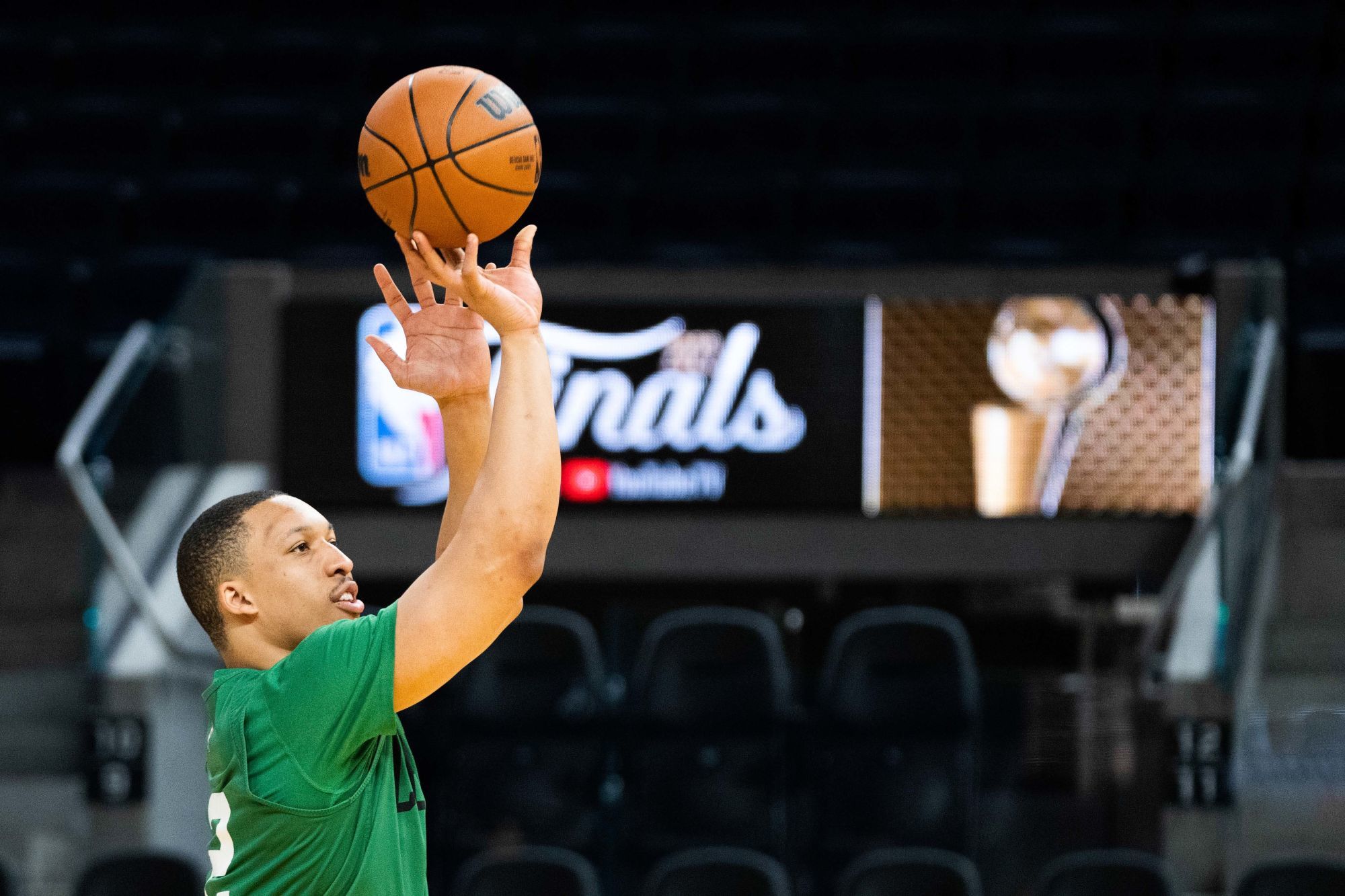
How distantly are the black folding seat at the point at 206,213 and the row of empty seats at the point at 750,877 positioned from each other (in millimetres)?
4503

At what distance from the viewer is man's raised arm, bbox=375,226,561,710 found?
2248mm

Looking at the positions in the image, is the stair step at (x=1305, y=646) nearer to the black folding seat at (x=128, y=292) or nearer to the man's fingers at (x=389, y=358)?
the man's fingers at (x=389, y=358)

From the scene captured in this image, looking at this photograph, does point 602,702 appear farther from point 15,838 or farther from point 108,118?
point 108,118

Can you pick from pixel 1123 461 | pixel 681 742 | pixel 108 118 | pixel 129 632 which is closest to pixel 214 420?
pixel 129 632

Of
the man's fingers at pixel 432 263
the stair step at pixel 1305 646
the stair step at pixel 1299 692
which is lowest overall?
the stair step at pixel 1299 692

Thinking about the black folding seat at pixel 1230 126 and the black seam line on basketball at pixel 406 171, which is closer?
the black seam line on basketball at pixel 406 171

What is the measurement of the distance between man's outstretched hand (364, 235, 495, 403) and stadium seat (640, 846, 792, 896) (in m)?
3.55

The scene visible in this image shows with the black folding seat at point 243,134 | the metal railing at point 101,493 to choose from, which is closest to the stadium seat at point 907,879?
the metal railing at point 101,493

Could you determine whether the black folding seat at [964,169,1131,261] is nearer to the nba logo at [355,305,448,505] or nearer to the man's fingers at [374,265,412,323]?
the nba logo at [355,305,448,505]

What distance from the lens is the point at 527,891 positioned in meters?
5.92

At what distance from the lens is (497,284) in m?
2.42

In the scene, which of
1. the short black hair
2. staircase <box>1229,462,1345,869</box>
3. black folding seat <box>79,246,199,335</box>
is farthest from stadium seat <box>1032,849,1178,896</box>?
black folding seat <box>79,246,199,335</box>

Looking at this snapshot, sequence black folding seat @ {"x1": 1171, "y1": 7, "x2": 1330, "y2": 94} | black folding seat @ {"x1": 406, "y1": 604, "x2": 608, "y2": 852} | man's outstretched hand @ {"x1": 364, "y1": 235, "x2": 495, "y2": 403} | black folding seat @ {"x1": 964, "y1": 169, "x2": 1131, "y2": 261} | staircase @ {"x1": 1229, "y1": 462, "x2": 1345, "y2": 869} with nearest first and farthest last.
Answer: man's outstretched hand @ {"x1": 364, "y1": 235, "x2": 495, "y2": 403} < staircase @ {"x1": 1229, "y1": 462, "x2": 1345, "y2": 869} < black folding seat @ {"x1": 406, "y1": 604, "x2": 608, "y2": 852} < black folding seat @ {"x1": 964, "y1": 169, "x2": 1131, "y2": 261} < black folding seat @ {"x1": 1171, "y1": 7, "x2": 1330, "y2": 94}

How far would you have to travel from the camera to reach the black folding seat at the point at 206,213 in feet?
31.8
